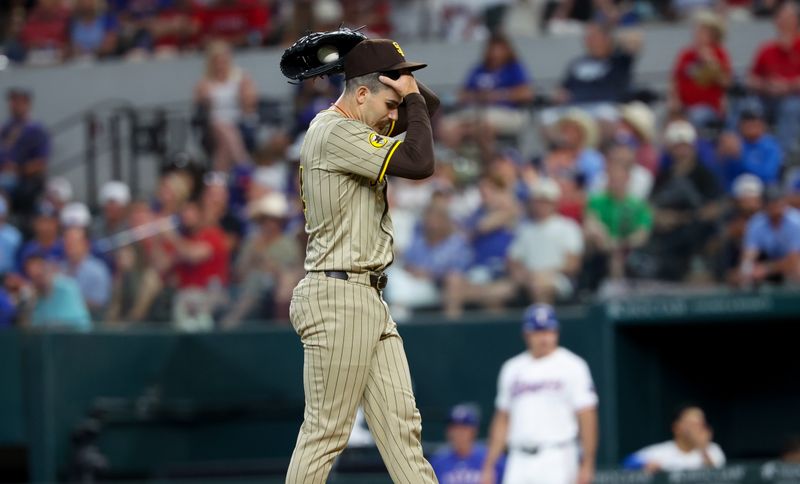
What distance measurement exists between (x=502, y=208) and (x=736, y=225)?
168cm

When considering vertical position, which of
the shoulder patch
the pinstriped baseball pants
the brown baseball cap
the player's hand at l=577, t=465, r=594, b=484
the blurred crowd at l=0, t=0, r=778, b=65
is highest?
the blurred crowd at l=0, t=0, r=778, b=65

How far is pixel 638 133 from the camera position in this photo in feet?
39.3

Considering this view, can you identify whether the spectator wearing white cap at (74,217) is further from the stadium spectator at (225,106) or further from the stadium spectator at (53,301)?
the stadium spectator at (225,106)

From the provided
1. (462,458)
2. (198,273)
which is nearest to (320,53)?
(462,458)

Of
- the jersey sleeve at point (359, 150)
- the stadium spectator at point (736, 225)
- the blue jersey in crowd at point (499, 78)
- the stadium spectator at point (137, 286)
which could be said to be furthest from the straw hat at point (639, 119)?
the jersey sleeve at point (359, 150)

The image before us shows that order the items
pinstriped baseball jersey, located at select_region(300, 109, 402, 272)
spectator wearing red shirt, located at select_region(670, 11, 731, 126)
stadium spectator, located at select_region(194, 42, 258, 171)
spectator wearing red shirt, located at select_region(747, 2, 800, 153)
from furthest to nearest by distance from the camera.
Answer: stadium spectator, located at select_region(194, 42, 258, 171), spectator wearing red shirt, located at select_region(670, 11, 731, 126), spectator wearing red shirt, located at select_region(747, 2, 800, 153), pinstriped baseball jersey, located at select_region(300, 109, 402, 272)

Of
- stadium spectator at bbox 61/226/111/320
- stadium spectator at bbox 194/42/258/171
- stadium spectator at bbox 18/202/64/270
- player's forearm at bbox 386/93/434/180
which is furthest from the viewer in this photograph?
stadium spectator at bbox 194/42/258/171

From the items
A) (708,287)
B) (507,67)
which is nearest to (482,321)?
(708,287)

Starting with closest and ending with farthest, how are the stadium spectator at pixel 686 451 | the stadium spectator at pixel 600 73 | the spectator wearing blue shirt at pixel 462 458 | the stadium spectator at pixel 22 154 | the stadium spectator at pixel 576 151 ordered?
the stadium spectator at pixel 686 451
the spectator wearing blue shirt at pixel 462 458
the stadium spectator at pixel 576 151
the stadium spectator at pixel 600 73
the stadium spectator at pixel 22 154

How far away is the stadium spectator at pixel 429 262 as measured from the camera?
11.2 meters

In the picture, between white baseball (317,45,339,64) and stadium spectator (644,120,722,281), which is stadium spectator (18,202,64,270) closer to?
stadium spectator (644,120,722,281)

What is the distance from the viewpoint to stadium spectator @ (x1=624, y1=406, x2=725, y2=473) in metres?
9.67

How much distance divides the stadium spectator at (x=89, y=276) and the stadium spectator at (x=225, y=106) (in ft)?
6.51

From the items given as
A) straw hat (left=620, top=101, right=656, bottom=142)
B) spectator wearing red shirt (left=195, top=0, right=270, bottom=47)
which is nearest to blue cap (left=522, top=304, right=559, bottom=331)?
straw hat (left=620, top=101, right=656, bottom=142)
